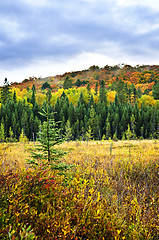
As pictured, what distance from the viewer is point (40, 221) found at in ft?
6.80

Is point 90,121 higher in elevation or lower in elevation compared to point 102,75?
lower

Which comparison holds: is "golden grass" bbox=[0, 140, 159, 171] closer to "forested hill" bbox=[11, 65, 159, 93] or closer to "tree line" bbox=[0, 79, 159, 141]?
"tree line" bbox=[0, 79, 159, 141]

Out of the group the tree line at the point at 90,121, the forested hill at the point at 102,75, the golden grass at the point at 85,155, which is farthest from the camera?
the forested hill at the point at 102,75

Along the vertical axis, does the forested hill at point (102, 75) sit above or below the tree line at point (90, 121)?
above

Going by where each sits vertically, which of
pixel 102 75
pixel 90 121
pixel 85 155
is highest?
pixel 102 75

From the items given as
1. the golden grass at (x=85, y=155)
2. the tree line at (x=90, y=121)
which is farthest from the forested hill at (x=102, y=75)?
the golden grass at (x=85, y=155)

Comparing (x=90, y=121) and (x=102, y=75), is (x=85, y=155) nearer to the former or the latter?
(x=90, y=121)

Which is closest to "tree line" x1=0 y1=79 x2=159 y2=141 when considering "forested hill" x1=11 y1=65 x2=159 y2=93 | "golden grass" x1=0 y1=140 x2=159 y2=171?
"golden grass" x1=0 y1=140 x2=159 y2=171

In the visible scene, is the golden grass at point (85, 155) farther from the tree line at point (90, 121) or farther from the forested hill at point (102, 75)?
the forested hill at point (102, 75)

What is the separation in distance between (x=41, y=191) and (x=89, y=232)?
111cm

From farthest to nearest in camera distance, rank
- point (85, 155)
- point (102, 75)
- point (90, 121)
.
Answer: point (102, 75) < point (90, 121) < point (85, 155)

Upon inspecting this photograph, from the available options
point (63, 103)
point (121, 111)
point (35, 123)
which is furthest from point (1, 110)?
point (121, 111)

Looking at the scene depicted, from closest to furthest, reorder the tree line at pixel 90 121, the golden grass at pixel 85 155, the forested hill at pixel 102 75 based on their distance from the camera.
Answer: the golden grass at pixel 85 155 → the tree line at pixel 90 121 → the forested hill at pixel 102 75

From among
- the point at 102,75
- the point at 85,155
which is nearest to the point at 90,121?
the point at 85,155
